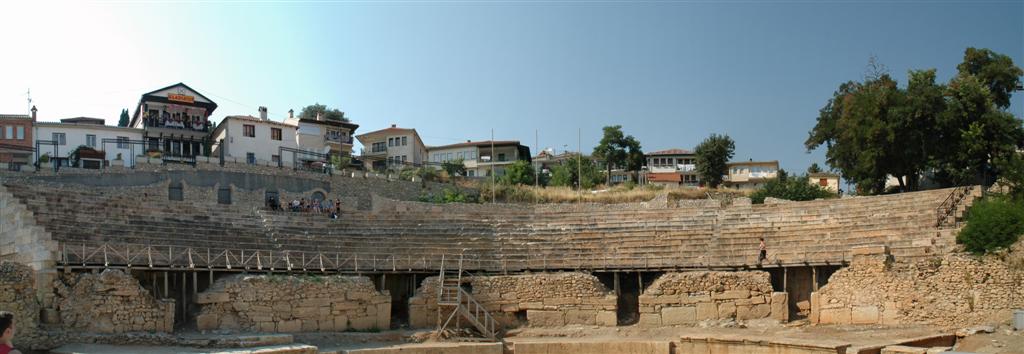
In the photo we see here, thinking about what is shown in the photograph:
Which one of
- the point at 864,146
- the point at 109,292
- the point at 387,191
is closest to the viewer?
the point at 109,292

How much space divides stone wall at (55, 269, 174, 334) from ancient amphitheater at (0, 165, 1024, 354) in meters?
0.04

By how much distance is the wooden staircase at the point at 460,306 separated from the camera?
102 feet

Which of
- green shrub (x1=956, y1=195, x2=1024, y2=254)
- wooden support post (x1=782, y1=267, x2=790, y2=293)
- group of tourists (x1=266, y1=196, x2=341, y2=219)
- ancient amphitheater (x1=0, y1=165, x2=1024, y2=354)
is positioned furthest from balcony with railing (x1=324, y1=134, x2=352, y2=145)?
green shrub (x1=956, y1=195, x2=1024, y2=254)

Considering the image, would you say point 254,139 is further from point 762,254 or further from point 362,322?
point 762,254

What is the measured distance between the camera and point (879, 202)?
35594mm

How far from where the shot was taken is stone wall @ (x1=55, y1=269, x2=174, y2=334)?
26219 mm

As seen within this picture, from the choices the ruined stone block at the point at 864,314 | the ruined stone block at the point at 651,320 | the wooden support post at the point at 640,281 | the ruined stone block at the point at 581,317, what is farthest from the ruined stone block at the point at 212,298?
the ruined stone block at the point at 864,314

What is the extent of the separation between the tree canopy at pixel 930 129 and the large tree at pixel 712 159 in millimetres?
20083

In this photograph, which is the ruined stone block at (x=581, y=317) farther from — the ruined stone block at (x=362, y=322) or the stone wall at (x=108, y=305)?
the stone wall at (x=108, y=305)

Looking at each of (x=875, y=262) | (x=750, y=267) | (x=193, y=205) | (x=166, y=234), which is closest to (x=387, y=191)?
(x=193, y=205)

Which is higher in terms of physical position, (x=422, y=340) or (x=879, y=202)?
(x=879, y=202)

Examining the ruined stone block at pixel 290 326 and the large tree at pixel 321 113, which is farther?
the large tree at pixel 321 113

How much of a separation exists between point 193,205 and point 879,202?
25.3m

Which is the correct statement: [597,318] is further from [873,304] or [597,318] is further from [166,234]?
[166,234]
